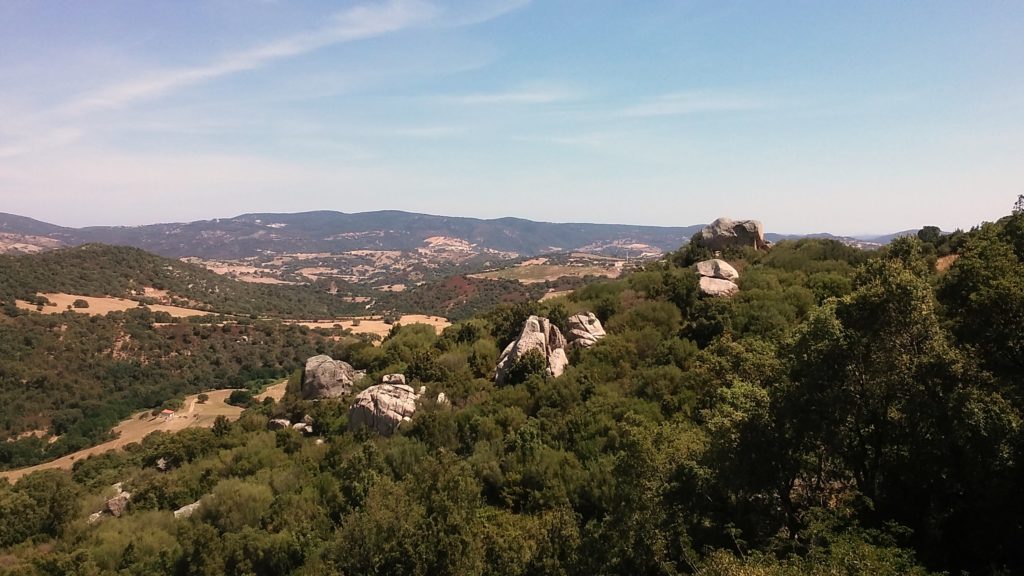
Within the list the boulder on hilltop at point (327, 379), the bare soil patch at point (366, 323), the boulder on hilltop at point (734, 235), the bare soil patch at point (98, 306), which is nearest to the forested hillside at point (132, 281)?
the bare soil patch at point (98, 306)

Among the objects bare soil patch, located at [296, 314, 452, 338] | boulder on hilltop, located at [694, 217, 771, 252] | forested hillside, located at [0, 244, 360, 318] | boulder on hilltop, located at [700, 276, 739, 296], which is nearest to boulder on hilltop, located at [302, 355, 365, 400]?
boulder on hilltop, located at [700, 276, 739, 296]

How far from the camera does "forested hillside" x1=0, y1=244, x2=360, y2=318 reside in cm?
9881

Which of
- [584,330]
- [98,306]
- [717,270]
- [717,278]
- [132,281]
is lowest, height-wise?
[98,306]

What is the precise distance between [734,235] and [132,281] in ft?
428

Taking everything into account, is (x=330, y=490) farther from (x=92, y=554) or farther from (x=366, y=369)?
(x=366, y=369)

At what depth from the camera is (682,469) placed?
15500 mm

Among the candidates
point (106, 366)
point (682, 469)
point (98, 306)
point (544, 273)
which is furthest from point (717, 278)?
point (544, 273)

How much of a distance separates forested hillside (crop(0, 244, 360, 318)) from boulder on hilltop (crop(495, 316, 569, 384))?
98524 mm

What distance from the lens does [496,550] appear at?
1705 centimetres

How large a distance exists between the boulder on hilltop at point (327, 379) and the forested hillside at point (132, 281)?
82.7 m

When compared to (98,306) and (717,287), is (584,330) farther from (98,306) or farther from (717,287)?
(98,306)

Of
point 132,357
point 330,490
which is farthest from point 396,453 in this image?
point 132,357

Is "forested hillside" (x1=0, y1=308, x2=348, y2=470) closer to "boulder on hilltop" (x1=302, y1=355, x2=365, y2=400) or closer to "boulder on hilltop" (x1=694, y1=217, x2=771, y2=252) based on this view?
"boulder on hilltop" (x1=302, y1=355, x2=365, y2=400)

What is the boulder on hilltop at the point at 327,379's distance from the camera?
38.8 metres
